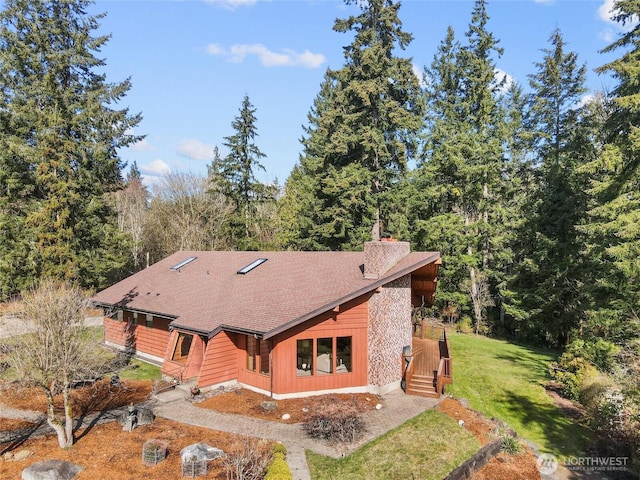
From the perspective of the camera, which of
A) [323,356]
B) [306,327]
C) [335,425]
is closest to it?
[335,425]

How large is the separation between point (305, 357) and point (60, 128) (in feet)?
72.7

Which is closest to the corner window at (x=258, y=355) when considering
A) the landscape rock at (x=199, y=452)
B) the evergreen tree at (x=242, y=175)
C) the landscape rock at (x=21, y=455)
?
the landscape rock at (x=199, y=452)

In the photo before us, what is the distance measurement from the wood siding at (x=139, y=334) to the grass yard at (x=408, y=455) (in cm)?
1111

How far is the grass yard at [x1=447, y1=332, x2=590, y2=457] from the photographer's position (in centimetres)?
1299

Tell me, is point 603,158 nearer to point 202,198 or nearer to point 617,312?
point 617,312

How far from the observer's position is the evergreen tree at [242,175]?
37.4 m

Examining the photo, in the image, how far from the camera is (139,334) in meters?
19.9

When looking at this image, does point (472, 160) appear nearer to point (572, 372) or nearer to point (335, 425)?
point (572, 372)

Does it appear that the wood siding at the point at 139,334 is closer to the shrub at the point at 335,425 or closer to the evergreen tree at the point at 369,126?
the shrub at the point at 335,425

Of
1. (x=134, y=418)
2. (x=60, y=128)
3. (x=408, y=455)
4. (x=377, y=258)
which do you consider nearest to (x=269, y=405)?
(x=134, y=418)

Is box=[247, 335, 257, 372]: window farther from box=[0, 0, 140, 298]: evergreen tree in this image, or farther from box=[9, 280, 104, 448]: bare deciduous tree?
box=[0, 0, 140, 298]: evergreen tree

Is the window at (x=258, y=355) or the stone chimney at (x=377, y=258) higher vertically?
the stone chimney at (x=377, y=258)

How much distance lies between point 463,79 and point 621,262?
1930cm

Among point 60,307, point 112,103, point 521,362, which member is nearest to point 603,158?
point 521,362
